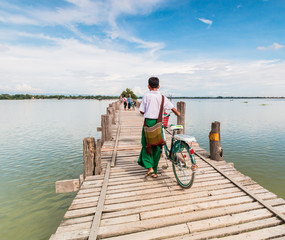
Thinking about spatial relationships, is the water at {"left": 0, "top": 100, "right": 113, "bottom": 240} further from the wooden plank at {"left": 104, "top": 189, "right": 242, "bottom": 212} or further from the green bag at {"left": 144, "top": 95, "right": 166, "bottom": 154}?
the green bag at {"left": 144, "top": 95, "right": 166, "bottom": 154}

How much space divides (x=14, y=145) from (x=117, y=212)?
1494 centimetres

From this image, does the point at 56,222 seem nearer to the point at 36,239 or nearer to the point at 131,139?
the point at 36,239

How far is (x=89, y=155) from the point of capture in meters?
4.36

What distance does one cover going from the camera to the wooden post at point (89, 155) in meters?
4.32

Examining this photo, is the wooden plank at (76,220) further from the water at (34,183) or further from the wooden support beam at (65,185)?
the water at (34,183)

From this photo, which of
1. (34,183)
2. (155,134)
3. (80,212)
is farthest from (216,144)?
(34,183)

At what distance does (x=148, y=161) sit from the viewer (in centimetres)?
396

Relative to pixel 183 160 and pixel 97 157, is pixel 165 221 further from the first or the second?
pixel 97 157

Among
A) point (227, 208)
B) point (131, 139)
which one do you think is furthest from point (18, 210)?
point (227, 208)

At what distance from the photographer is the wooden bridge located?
100 inches

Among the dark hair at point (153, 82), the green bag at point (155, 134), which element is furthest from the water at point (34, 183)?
the dark hair at point (153, 82)

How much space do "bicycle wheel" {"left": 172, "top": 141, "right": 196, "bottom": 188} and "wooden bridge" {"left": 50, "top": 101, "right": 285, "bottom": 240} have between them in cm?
20

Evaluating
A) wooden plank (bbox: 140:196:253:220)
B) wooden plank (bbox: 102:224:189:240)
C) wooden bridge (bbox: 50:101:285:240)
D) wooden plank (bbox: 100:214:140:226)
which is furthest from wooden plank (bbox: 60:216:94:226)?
wooden plank (bbox: 140:196:253:220)

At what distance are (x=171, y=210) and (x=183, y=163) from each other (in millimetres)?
1014
